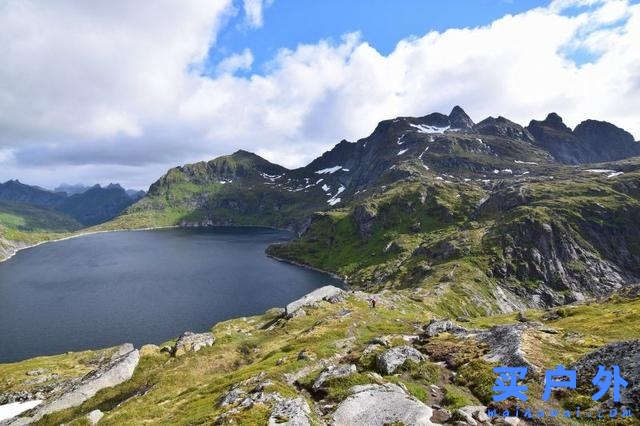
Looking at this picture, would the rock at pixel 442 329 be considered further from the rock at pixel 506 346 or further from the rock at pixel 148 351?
the rock at pixel 148 351

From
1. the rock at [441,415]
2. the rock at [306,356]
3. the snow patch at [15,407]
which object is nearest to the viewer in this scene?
the rock at [441,415]

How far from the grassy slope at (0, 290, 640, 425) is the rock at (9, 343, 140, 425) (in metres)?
1.51

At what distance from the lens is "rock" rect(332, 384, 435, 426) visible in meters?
24.7

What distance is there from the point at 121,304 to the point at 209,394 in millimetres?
181156

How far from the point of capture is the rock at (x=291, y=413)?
24938mm

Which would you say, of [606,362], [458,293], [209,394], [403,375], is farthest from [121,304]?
[606,362]

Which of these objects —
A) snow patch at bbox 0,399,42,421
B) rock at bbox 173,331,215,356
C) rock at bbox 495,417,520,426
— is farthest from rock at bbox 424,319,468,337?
snow patch at bbox 0,399,42,421

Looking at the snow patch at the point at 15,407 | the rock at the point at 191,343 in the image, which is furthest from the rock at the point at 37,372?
the rock at the point at 191,343

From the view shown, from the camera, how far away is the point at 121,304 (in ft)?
641

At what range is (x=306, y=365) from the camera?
39.3m

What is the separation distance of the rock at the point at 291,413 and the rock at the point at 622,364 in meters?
16.9

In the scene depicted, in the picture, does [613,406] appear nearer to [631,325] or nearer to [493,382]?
[493,382]

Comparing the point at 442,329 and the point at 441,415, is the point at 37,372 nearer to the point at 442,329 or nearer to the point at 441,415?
the point at 442,329

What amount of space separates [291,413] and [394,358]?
11697 mm
